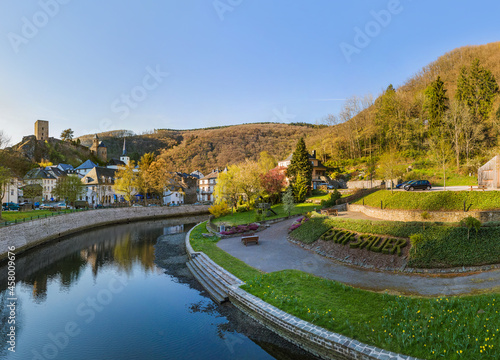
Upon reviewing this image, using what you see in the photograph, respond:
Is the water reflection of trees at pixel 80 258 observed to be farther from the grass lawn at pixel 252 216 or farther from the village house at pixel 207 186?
the village house at pixel 207 186

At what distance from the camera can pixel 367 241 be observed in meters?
17.6

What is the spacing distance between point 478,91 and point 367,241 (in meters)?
42.6

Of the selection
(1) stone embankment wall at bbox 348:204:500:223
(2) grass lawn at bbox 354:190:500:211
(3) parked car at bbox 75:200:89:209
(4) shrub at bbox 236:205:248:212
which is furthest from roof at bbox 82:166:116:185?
(2) grass lawn at bbox 354:190:500:211

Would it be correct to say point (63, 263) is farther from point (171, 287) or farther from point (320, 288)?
point (320, 288)

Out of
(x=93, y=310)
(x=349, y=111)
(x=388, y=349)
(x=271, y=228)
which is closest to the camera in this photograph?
(x=388, y=349)

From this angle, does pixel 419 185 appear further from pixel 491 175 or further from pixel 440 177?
pixel 440 177

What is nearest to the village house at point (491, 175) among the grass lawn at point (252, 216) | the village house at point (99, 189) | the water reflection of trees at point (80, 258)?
the grass lawn at point (252, 216)

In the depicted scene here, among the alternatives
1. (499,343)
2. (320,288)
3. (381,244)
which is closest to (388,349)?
(499,343)

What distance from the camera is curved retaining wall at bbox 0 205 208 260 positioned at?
2377 centimetres

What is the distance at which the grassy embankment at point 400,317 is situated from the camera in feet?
24.5

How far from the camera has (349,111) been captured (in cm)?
6244

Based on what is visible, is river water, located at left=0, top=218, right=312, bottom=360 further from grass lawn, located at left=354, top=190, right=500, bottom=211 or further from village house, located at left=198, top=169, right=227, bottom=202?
village house, located at left=198, top=169, right=227, bottom=202

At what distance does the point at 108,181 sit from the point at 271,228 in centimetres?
4887

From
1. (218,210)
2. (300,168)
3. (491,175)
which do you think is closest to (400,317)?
(491,175)
